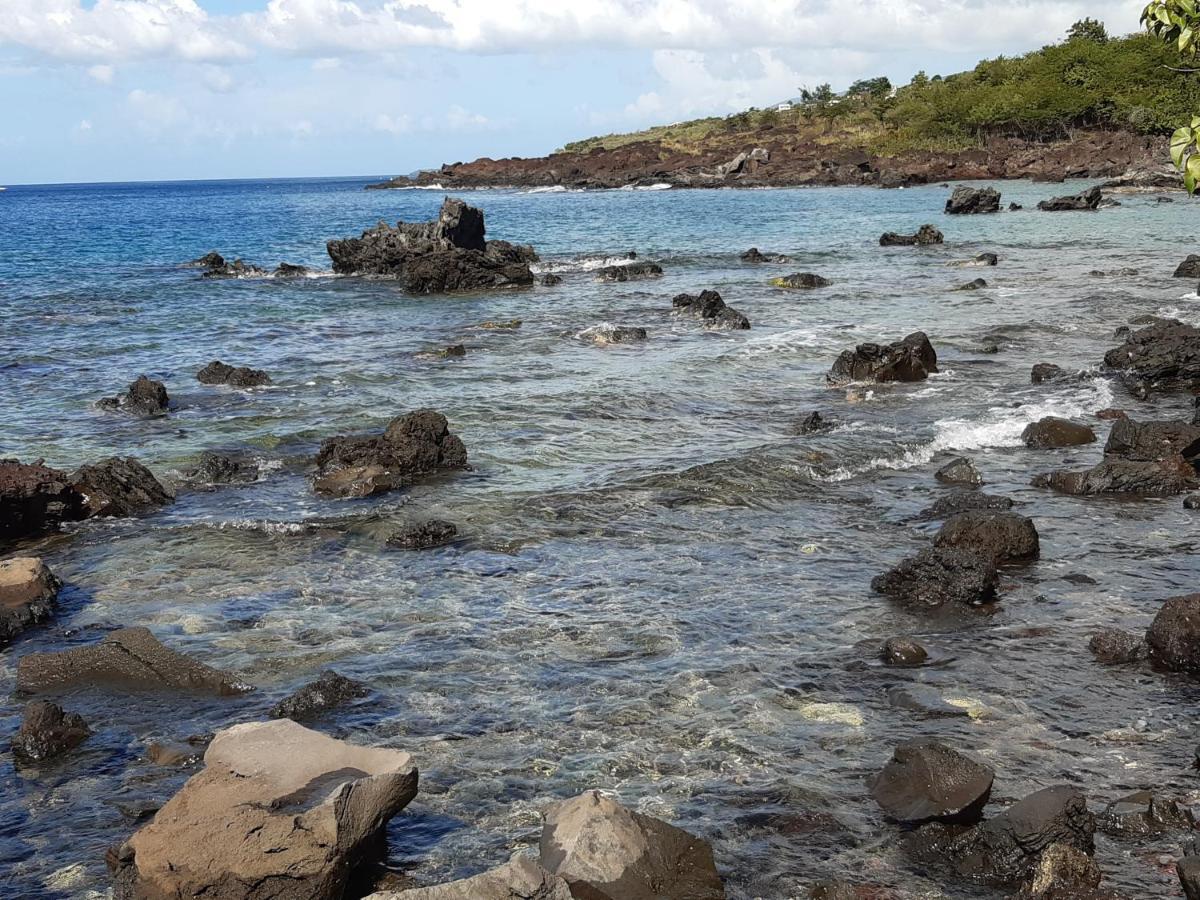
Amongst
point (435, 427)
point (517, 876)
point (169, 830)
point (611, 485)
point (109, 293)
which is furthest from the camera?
point (109, 293)

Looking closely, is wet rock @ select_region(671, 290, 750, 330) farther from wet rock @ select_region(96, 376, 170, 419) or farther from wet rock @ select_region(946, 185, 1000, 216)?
wet rock @ select_region(946, 185, 1000, 216)

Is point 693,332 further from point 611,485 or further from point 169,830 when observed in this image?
point 169,830

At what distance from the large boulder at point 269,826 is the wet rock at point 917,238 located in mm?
53020

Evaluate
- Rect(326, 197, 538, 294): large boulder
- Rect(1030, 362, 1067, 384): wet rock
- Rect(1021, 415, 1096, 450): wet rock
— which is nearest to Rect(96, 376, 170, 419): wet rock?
Rect(1021, 415, 1096, 450): wet rock

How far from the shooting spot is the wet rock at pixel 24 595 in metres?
13.0

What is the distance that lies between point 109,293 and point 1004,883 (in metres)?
47.3

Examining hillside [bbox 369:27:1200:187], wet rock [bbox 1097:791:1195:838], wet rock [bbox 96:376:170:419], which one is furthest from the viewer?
hillside [bbox 369:27:1200:187]

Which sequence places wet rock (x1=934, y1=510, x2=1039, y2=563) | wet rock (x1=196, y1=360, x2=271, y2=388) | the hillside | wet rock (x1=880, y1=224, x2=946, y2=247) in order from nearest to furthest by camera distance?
wet rock (x1=934, y1=510, x2=1039, y2=563) < wet rock (x1=196, y1=360, x2=271, y2=388) < wet rock (x1=880, y1=224, x2=946, y2=247) < the hillside

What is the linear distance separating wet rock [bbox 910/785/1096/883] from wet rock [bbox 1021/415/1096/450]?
12285 mm

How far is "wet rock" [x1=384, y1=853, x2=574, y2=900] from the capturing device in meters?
6.43

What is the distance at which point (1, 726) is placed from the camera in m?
10.8

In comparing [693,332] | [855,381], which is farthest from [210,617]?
[693,332]

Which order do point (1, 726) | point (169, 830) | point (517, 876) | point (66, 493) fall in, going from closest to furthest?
point (517, 876) < point (169, 830) < point (1, 726) < point (66, 493)

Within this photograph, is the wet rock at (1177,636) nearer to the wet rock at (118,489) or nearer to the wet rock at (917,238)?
the wet rock at (118,489)
